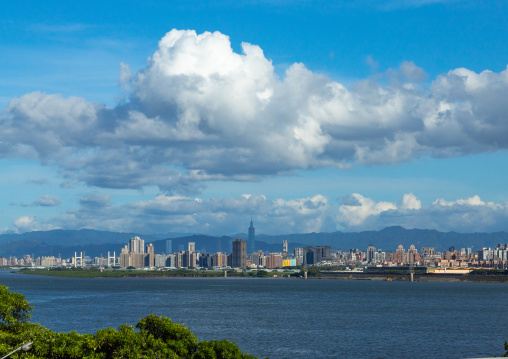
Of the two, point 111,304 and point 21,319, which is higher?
point 21,319

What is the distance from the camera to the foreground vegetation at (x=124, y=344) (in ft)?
96.2

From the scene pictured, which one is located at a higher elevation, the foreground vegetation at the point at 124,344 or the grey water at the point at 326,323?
the foreground vegetation at the point at 124,344

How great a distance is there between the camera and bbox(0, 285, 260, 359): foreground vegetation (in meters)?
29.3

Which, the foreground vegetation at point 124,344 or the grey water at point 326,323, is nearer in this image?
the foreground vegetation at point 124,344

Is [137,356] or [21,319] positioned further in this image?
[21,319]

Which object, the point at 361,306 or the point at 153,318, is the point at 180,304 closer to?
the point at 361,306

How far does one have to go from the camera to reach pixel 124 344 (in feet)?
96.6

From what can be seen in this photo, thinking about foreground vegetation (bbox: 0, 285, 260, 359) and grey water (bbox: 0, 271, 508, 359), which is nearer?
foreground vegetation (bbox: 0, 285, 260, 359)

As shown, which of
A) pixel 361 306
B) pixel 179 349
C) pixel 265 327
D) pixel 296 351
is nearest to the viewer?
pixel 179 349

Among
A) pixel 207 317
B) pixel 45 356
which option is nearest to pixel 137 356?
pixel 45 356

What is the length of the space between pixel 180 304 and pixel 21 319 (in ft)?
294

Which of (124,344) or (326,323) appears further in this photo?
(326,323)

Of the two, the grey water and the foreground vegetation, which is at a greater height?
the foreground vegetation

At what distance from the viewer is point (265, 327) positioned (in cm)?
8369
